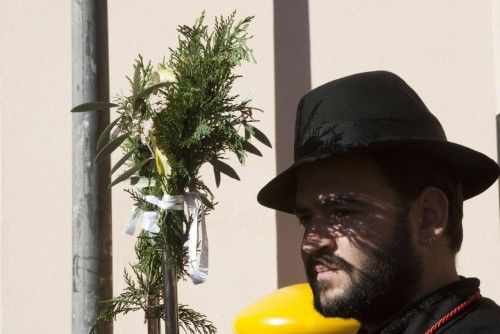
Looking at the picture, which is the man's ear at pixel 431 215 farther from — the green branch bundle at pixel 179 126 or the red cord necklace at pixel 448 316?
the green branch bundle at pixel 179 126

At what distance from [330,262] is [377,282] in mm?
101

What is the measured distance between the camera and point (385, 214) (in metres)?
1.89

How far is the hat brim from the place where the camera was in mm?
1908

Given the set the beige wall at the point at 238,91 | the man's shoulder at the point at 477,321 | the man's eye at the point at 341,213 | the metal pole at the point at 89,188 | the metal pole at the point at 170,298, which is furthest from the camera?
the beige wall at the point at 238,91

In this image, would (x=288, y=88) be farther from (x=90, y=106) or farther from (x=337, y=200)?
(x=337, y=200)

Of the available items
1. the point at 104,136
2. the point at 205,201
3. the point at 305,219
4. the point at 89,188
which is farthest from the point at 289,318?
the point at 305,219

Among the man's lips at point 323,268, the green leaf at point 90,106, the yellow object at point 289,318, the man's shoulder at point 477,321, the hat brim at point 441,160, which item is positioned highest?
the green leaf at point 90,106

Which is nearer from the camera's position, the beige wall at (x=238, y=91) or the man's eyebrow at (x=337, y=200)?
the man's eyebrow at (x=337, y=200)

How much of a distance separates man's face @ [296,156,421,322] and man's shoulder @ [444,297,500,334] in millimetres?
112

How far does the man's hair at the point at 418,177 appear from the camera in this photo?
1.91 metres

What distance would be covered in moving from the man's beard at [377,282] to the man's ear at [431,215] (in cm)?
4

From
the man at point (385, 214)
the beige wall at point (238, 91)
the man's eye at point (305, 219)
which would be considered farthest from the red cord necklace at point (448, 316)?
the beige wall at point (238, 91)

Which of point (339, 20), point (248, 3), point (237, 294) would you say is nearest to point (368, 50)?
point (339, 20)

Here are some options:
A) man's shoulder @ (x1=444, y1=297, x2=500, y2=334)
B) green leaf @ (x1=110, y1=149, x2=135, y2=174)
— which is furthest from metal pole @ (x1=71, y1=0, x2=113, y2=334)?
man's shoulder @ (x1=444, y1=297, x2=500, y2=334)
